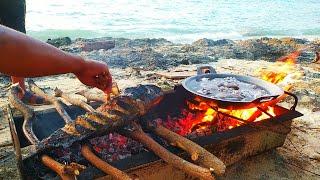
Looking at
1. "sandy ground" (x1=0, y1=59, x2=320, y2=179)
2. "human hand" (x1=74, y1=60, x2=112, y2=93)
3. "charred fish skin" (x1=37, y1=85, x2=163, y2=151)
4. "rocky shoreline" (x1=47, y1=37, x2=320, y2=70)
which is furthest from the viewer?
"rocky shoreline" (x1=47, y1=37, x2=320, y2=70)

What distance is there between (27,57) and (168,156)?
137cm

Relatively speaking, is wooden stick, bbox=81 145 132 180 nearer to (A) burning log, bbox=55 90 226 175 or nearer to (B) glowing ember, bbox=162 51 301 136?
(A) burning log, bbox=55 90 226 175

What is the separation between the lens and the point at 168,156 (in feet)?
8.80

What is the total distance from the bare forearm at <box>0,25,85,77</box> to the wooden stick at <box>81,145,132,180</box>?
0.78m

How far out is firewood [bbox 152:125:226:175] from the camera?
2479 mm

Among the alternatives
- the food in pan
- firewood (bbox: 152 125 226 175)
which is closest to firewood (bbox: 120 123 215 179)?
firewood (bbox: 152 125 226 175)

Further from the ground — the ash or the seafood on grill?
the seafood on grill

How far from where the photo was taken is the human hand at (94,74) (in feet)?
8.51

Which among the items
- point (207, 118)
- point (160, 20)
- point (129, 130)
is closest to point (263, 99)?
point (207, 118)

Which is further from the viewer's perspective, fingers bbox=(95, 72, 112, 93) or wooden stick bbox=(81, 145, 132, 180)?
fingers bbox=(95, 72, 112, 93)

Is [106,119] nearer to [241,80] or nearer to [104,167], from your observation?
[104,167]

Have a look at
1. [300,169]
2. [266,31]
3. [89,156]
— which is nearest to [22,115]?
[89,156]

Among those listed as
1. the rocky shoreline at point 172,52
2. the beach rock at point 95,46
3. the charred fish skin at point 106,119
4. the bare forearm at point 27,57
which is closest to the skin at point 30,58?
the bare forearm at point 27,57

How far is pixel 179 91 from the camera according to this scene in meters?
4.34
